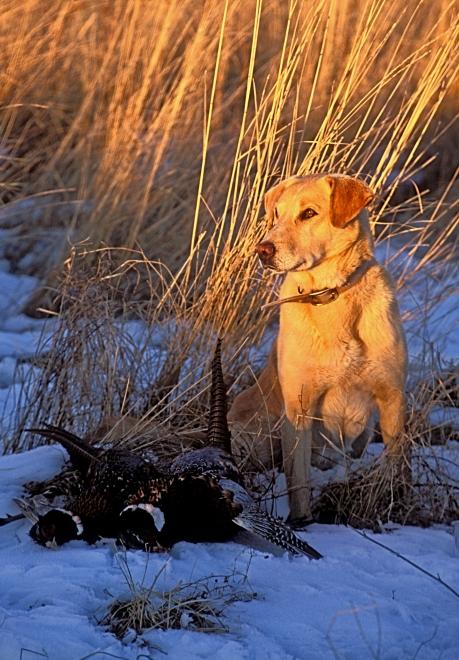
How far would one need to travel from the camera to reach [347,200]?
150 inches

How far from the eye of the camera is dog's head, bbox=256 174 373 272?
12.5 ft

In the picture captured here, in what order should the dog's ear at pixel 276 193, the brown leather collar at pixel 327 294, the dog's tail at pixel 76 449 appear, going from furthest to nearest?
1. the dog's ear at pixel 276 193
2. the brown leather collar at pixel 327 294
3. the dog's tail at pixel 76 449

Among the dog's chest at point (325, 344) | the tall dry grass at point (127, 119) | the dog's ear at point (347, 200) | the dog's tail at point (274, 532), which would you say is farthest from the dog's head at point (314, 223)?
the tall dry grass at point (127, 119)

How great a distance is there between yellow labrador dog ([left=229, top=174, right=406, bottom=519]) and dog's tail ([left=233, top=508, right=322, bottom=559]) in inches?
25.3

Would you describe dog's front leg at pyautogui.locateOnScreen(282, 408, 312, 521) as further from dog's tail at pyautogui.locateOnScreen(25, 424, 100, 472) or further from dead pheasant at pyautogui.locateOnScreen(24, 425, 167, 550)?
dog's tail at pyautogui.locateOnScreen(25, 424, 100, 472)

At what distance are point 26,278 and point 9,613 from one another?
15.7ft

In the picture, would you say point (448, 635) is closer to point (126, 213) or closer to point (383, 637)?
point (383, 637)

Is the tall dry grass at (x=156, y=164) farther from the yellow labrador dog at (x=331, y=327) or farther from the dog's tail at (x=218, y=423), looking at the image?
the dog's tail at (x=218, y=423)

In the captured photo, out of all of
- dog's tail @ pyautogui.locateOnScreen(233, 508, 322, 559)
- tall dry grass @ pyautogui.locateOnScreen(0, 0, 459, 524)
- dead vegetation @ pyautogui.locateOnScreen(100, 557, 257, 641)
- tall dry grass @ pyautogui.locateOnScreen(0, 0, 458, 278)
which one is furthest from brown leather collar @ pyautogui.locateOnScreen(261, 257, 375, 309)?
tall dry grass @ pyautogui.locateOnScreen(0, 0, 458, 278)

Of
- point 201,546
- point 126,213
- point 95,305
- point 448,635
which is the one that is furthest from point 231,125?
point 448,635

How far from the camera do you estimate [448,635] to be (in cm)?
260

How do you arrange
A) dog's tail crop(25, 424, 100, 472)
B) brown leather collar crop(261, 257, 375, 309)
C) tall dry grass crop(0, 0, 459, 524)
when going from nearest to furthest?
dog's tail crop(25, 424, 100, 472)
brown leather collar crop(261, 257, 375, 309)
tall dry grass crop(0, 0, 459, 524)

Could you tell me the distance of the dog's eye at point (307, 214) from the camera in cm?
391

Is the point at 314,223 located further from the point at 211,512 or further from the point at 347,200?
the point at 211,512
